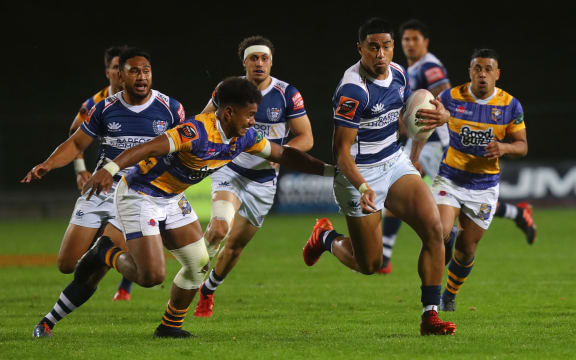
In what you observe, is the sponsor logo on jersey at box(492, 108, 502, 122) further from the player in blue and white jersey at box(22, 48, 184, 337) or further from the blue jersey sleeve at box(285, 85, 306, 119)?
the player in blue and white jersey at box(22, 48, 184, 337)

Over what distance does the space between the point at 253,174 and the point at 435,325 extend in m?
2.51

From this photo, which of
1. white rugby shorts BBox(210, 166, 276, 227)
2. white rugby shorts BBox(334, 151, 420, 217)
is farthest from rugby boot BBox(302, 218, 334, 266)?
white rugby shorts BBox(334, 151, 420, 217)

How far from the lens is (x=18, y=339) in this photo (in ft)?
20.3

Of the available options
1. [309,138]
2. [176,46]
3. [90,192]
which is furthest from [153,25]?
[90,192]

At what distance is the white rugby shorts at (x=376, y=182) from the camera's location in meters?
6.36

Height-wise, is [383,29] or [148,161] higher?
[383,29]

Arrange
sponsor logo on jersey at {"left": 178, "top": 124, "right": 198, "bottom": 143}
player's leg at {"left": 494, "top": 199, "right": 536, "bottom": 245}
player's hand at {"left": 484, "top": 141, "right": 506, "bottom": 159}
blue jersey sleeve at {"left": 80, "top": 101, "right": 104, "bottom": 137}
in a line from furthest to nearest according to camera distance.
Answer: player's leg at {"left": 494, "top": 199, "right": 536, "bottom": 245} < player's hand at {"left": 484, "top": 141, "right": 506, "bottom": 159} < blue jersey sleeve at {"left": 80, "top": 101, "right": 104, "bottom": 137} < sponsor logo on jersey at {"left": 178, "top": 124, "right": 198, "bottom": 143}

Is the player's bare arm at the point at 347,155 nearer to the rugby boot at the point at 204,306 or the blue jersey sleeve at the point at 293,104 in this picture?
the blue jersey sleeve at the point at 293,104

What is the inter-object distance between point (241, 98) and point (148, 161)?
80 cm

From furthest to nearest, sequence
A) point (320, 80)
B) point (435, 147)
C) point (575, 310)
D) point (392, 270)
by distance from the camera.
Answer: point (320, 80) → point (392, 270) → point (435, 147) → point (575, 310)

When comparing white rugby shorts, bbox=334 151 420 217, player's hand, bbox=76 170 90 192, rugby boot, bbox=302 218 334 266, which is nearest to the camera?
white rugby shorts, bbox=334 151 420 217

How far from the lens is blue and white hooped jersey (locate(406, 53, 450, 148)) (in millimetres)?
10102

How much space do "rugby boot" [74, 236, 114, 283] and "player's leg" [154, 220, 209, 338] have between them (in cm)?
44

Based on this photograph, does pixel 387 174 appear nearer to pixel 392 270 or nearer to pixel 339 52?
pixel 392 270
